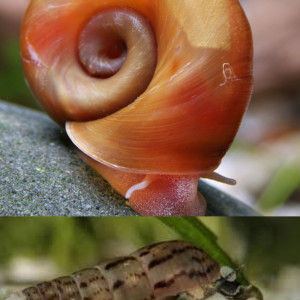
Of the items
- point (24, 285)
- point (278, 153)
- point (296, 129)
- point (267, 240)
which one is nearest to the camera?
point (24, 285)

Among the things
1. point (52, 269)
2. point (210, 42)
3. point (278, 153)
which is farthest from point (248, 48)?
point (278, 153)

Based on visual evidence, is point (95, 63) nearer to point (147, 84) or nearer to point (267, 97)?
point (147, 84)

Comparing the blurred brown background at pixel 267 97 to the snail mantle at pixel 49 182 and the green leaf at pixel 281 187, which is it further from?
the snail mantle at pixel 49 182

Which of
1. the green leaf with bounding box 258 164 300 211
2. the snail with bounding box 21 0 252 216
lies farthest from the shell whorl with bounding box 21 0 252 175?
the green leaf with bounding box 258 164 300 211

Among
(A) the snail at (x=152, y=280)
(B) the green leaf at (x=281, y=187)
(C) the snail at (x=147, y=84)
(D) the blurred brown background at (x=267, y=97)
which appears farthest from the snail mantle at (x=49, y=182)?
(D) the blurred brown background at (x=267, y=97)

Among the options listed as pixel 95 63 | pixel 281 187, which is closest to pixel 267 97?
pixel 281 187

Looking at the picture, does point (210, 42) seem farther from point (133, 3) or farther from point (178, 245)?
point (178, 245)
